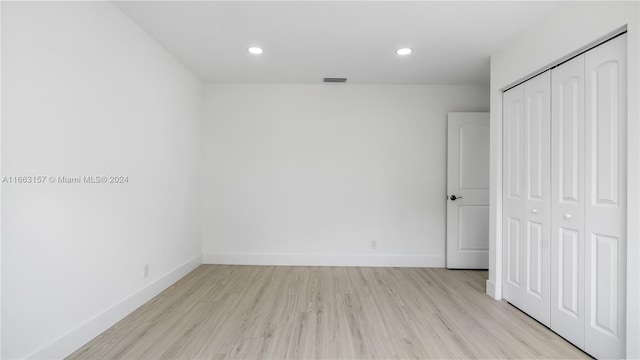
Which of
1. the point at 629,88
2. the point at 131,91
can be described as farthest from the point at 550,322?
the point at 131,91

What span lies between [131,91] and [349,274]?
302 centimetres

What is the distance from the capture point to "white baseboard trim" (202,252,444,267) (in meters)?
4.02

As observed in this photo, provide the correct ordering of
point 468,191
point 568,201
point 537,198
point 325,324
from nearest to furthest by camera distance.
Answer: point 568,201 → point 325,324 → point 537,198 → point 468,191

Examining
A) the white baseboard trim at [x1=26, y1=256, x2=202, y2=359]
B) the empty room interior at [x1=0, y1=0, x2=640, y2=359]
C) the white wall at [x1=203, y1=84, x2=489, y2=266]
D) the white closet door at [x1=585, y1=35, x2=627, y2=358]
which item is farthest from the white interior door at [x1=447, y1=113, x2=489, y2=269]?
the white baseboard trim at [x1=26, y1=256, x2=202, y2=359]

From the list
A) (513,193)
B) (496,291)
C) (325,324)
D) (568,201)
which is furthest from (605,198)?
(325,324)

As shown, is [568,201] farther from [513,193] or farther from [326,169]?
[326,169]

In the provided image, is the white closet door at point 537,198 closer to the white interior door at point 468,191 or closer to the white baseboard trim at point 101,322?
the white interior door at point 468,191

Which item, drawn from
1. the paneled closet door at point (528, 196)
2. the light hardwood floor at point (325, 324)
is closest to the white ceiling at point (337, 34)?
the paneled closet door at point (528, 196)

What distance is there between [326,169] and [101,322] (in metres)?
2.85

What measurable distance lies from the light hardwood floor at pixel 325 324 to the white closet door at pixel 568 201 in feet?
0.71

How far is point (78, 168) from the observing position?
197 centimetres

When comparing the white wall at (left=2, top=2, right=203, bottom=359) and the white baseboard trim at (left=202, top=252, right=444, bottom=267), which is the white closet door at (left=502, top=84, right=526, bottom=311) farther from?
the white wall at (left=2, top=2, right=203, bottom=359)

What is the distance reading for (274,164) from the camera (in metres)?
4.10

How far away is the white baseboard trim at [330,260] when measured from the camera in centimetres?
402
